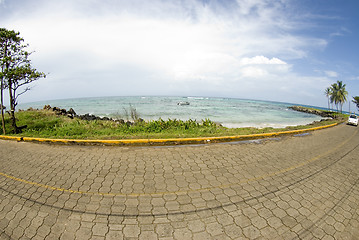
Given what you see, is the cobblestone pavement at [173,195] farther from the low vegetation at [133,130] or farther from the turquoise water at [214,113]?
the turquoise water at [214,113]

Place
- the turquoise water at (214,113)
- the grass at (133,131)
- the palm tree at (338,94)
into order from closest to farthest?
the grass at (133,131), the turquoise water at (214,113), the palm tree at (338,94)

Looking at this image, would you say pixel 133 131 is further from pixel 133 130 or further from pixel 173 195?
pixel 173 195

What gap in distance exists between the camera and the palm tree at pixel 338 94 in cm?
4009

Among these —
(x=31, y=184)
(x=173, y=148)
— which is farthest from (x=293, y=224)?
(x=31, y=184)

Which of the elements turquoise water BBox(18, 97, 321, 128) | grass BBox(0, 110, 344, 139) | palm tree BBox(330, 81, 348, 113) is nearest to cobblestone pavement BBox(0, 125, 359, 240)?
grass BBox(0, 110, 344, 139)

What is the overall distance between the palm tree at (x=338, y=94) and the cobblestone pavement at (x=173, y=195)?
167 feet

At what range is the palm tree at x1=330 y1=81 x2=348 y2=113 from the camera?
4009cm

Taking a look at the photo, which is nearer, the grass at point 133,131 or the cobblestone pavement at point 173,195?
the cobblestone pavement at point 173,195

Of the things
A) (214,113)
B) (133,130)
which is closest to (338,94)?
(214,113)

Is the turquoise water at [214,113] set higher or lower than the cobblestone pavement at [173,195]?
higher

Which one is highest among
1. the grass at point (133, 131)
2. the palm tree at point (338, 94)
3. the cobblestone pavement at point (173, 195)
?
the palm tree at point (338, 94)

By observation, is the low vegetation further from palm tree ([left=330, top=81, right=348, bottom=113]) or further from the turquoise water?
palm tree ([left=330, top=81, right=348, bottom=113])

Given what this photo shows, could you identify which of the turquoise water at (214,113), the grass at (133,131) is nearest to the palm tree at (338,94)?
the turquoise water at (214,113)

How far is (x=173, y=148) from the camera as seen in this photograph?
5.58 m
